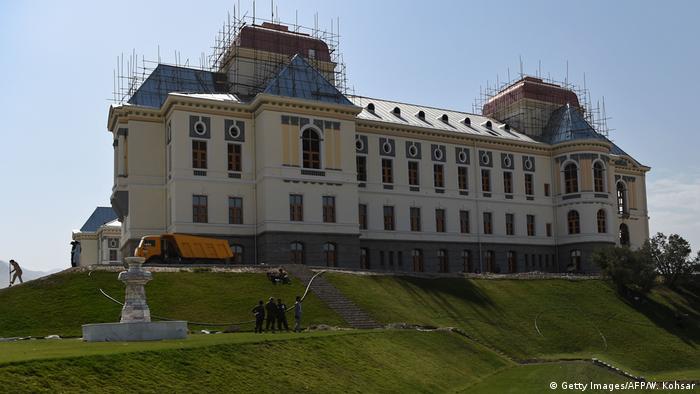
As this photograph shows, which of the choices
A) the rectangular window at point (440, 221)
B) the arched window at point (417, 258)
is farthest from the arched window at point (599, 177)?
the arched window at point (417, 258)

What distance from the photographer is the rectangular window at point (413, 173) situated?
240 ft

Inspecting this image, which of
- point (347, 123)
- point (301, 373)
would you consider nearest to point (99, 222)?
point (347, 123)

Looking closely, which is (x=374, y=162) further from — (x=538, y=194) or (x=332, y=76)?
(x=538, y=194)

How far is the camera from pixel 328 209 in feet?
208

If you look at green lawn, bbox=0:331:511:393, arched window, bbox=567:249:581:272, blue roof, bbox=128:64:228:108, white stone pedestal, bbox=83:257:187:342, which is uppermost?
blue roof, bbox=128:64:228:108

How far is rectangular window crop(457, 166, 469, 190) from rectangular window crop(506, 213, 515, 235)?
5.59 meters

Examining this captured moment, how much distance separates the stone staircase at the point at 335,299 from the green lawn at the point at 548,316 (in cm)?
80

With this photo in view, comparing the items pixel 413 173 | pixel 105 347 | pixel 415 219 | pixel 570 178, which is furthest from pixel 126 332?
pixel 570 178

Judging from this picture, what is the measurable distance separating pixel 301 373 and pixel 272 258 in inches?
1238

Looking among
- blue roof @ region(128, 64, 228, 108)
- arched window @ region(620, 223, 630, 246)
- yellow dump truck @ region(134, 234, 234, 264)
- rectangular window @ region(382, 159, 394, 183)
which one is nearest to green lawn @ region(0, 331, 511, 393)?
yellow dump truck @ region(134, 234, 234, 264)

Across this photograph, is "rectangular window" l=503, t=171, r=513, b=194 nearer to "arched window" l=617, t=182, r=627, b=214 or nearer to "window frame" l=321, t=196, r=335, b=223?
"arched window" l=617, t=182, r=627, b=214

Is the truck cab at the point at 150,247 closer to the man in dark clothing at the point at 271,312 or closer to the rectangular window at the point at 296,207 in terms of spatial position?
the rectangular window at the point at 296,207

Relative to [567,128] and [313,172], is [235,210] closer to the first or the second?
[313,172]

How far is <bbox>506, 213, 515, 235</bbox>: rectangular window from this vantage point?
7830 centimetres
